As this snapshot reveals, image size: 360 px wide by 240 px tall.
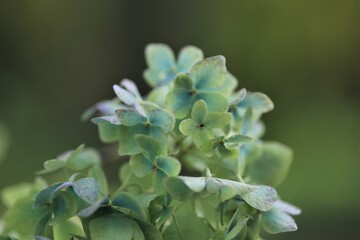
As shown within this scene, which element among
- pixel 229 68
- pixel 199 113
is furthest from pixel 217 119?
pixel 229 68

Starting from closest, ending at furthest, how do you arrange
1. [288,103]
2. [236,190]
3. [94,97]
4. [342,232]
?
[236,190]
[342,232]
[288,103]
[94,97]

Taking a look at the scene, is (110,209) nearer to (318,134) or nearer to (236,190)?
(236,190)

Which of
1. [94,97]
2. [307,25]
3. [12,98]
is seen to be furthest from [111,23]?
[307,25]

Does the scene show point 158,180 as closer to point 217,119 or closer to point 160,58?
point 217,119

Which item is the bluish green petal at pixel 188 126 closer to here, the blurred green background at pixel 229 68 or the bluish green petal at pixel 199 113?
the bluish green petal at pixel 199 113

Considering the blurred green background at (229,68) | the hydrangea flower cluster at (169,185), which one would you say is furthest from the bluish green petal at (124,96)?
the blurred green background at (229,68)

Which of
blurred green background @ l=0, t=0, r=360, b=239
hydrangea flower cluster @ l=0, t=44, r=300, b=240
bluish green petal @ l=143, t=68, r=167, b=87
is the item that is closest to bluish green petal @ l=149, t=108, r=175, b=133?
hydrangea flower cluster @ l=0, t=44, r=300, b=240
